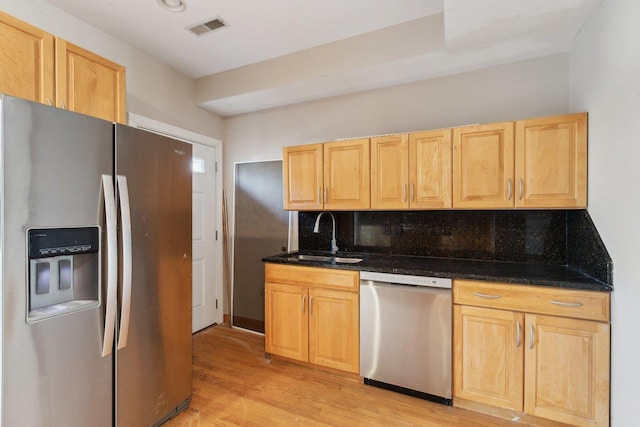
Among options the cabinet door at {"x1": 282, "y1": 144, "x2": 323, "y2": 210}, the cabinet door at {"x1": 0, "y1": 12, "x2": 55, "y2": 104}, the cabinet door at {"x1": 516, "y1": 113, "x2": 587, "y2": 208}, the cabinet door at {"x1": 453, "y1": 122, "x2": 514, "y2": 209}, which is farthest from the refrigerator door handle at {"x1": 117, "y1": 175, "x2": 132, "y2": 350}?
the cabinet door at {"x1": 516, "y1": 113, "x2": 587, "y2": 208}

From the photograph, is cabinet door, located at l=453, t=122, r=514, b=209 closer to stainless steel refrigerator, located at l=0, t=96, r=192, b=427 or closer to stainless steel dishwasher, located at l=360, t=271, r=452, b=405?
stainless steel dishwasher, located at l=360, t=271, r=452, b=405

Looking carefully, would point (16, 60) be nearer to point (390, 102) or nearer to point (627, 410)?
point (390, 102)

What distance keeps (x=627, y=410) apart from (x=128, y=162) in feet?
9.48

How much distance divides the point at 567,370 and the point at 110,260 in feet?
8.66

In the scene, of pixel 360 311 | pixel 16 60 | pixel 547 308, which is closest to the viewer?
pixel 16 60

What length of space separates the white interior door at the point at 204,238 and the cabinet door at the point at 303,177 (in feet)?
3.61

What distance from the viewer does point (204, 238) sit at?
11.3ft

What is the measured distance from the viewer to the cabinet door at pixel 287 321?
259cm

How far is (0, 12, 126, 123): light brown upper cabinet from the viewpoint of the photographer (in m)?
1.63

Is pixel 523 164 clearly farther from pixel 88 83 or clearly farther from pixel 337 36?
pixel 88 83

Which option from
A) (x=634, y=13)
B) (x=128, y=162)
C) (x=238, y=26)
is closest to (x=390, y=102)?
(x=238, y=26)

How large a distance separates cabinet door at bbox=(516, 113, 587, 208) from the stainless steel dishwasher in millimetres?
872

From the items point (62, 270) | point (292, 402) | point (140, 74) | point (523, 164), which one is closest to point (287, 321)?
point (292, 402)

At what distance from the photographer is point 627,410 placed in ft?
4.90
